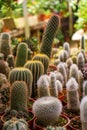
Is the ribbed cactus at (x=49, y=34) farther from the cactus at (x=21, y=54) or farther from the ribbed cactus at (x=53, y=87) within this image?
the ribbed cactus at (x=53, y=87)

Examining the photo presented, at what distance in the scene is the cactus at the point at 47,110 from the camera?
2.22 meters

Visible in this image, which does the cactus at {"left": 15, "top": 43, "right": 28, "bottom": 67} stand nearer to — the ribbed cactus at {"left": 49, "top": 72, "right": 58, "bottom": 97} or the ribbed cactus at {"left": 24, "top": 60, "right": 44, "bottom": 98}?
the ribbed cactus at {"left": 24, "top": 60, "right": 44, "bottom": 98}

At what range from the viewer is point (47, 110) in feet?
7.29

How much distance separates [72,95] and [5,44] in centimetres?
120

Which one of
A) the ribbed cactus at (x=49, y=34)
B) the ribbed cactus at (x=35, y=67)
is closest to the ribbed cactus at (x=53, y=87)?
the ribbed cactus at (x=35, y=67)

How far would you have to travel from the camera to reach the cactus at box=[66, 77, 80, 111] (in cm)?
254

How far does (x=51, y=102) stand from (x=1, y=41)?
144 cm

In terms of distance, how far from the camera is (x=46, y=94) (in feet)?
8.54

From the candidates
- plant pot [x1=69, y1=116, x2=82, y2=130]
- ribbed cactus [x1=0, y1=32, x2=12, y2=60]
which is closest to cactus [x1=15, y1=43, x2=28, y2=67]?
ribbed cactus [x1=0, y1=32, x2=12, y2=60]

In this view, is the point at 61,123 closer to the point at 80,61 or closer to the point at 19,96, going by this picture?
the point at 19,96

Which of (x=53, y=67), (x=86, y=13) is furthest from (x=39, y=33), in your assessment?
(x=53, y=67)

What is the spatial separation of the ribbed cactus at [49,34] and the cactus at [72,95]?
828 millimetres

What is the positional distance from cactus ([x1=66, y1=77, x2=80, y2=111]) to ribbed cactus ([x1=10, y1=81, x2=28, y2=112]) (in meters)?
0.34

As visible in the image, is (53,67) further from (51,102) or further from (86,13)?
(51,102)
